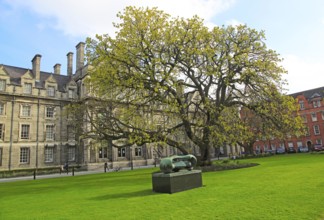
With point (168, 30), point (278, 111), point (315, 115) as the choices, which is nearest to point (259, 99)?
point (278, 111)

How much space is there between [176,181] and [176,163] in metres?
0.94

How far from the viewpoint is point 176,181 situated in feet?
33.3

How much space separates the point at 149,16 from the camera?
65.3 ft

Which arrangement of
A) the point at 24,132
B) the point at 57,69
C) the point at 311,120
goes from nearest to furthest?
the point at 24,132
the point at 57,69
the point at 311,120

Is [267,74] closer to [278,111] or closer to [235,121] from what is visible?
[278,111]

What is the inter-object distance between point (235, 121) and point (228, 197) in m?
13.3

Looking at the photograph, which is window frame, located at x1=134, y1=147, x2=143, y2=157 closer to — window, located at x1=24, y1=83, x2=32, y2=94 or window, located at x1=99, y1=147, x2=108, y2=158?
window, located at x1=99, y1=147, x2=108, y2=158

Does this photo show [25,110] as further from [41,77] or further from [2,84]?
[41,77]

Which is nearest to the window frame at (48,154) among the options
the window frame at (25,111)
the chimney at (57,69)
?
the window frame at (25,111)

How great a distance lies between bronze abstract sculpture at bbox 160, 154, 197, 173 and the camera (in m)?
10.5

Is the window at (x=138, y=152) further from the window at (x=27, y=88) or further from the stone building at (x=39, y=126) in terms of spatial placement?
the window at (x=27, y=88)

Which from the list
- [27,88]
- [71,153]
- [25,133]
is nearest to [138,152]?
[71,153]

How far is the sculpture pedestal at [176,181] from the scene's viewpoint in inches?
393

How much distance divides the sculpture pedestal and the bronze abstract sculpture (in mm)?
243
